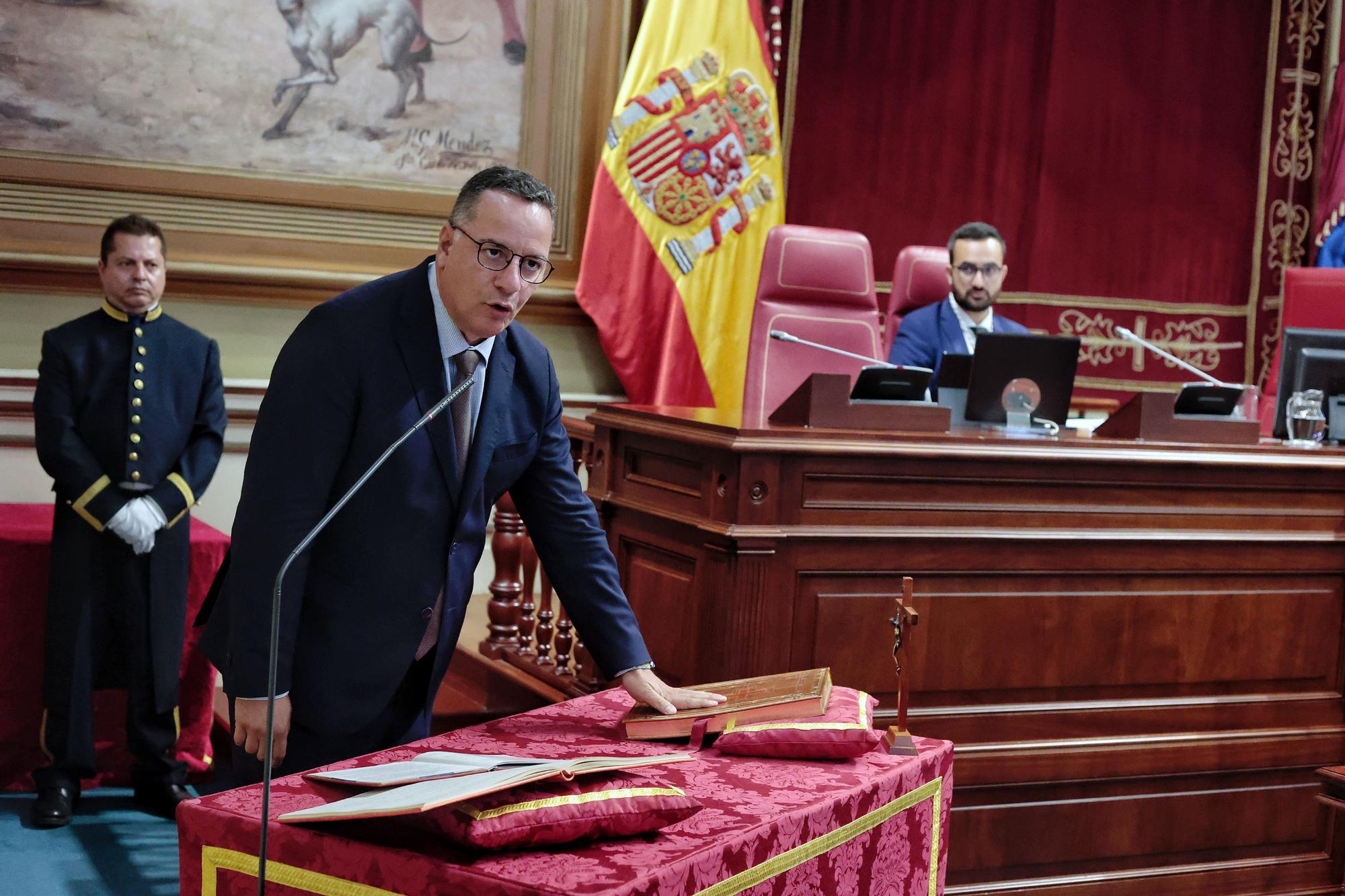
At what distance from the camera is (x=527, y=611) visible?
3547 millimetres

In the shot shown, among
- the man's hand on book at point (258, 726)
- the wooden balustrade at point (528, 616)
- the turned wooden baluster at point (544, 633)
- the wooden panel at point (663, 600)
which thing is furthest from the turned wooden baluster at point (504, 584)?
the man's hand on book at point (258, 726)

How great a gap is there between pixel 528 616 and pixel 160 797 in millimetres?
988

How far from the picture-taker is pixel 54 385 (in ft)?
10.3

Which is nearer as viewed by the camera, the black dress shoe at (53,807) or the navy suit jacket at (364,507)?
the navy suit jacket at (364,507)

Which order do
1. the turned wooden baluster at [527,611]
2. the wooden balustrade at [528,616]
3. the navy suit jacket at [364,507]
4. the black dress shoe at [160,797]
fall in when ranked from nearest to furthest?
the navy suit jacket at [364,507], the black dress shoe at [160,797], the wooden balustrade at [528,616], the turned wooden baluster at [527,611]

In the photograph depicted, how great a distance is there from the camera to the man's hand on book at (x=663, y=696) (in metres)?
1.78

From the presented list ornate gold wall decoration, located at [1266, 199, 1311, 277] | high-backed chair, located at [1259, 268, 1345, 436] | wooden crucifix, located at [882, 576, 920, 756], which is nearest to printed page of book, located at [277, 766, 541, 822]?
wooden crucifix, located at [882, 576, 920, 756]

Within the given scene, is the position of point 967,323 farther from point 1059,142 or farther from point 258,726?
point 258,726

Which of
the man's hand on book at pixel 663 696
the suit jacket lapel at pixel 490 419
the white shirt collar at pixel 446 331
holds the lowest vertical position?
the man's hand on book at pixel 663 696

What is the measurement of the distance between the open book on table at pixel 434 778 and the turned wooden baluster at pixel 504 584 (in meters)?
2.03

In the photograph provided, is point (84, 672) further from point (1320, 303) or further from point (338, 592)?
point (1320, 303)

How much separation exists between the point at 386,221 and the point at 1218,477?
2.85m

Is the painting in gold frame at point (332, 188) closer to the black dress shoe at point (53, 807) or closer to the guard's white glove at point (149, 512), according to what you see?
the guard's white glove at point (149, 512)

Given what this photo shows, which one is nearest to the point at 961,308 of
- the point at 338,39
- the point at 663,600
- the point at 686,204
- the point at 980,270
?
the point at 980,270
